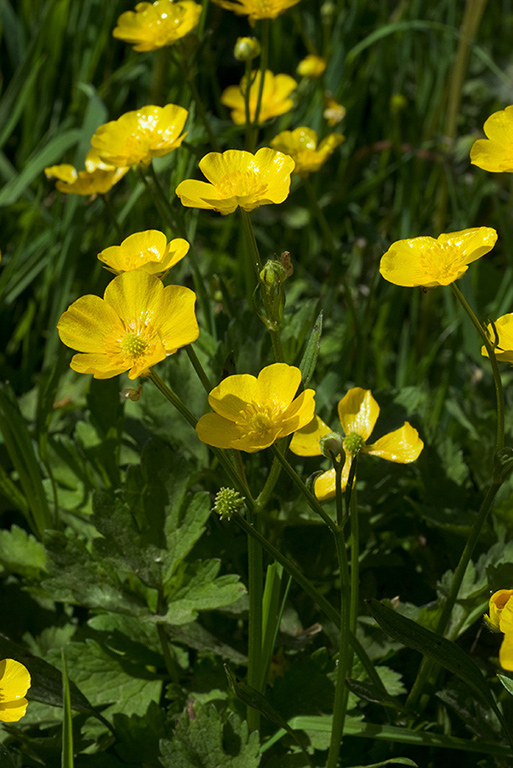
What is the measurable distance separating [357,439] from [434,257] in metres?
0.30

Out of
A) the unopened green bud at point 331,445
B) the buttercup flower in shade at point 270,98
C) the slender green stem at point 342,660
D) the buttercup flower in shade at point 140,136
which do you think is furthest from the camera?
the buttercup flower in shade at point 270,98

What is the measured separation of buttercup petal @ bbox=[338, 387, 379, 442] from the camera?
1.36 metres

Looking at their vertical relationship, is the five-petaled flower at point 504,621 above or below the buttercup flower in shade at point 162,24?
below

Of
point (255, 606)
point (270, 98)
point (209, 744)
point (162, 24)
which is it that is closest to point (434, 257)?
point (255, 606)

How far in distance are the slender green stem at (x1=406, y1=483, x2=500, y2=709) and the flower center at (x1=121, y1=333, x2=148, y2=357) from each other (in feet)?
1.72

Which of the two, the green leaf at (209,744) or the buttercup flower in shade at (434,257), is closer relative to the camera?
the buttercup flower in shade at (434,257)

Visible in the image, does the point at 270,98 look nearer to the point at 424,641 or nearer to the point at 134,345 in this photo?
the point at 134,345

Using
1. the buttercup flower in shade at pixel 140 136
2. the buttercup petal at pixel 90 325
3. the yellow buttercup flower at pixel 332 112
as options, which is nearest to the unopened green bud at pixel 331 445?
the buttercup petal at pixel 90 325

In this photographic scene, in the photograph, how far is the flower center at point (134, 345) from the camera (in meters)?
1.13

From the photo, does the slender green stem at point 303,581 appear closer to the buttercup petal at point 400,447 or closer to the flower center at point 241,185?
the buttercup petal at point 400,447

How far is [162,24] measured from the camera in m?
1.77

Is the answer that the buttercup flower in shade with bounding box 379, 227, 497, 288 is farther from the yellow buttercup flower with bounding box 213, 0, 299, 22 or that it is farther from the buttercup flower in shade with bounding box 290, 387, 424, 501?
the yellow buttercup flower with bounding box 213, 0, 299, 22

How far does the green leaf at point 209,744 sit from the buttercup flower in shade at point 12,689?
272 mm

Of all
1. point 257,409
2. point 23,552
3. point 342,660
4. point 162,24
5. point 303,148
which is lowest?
point 23,552
